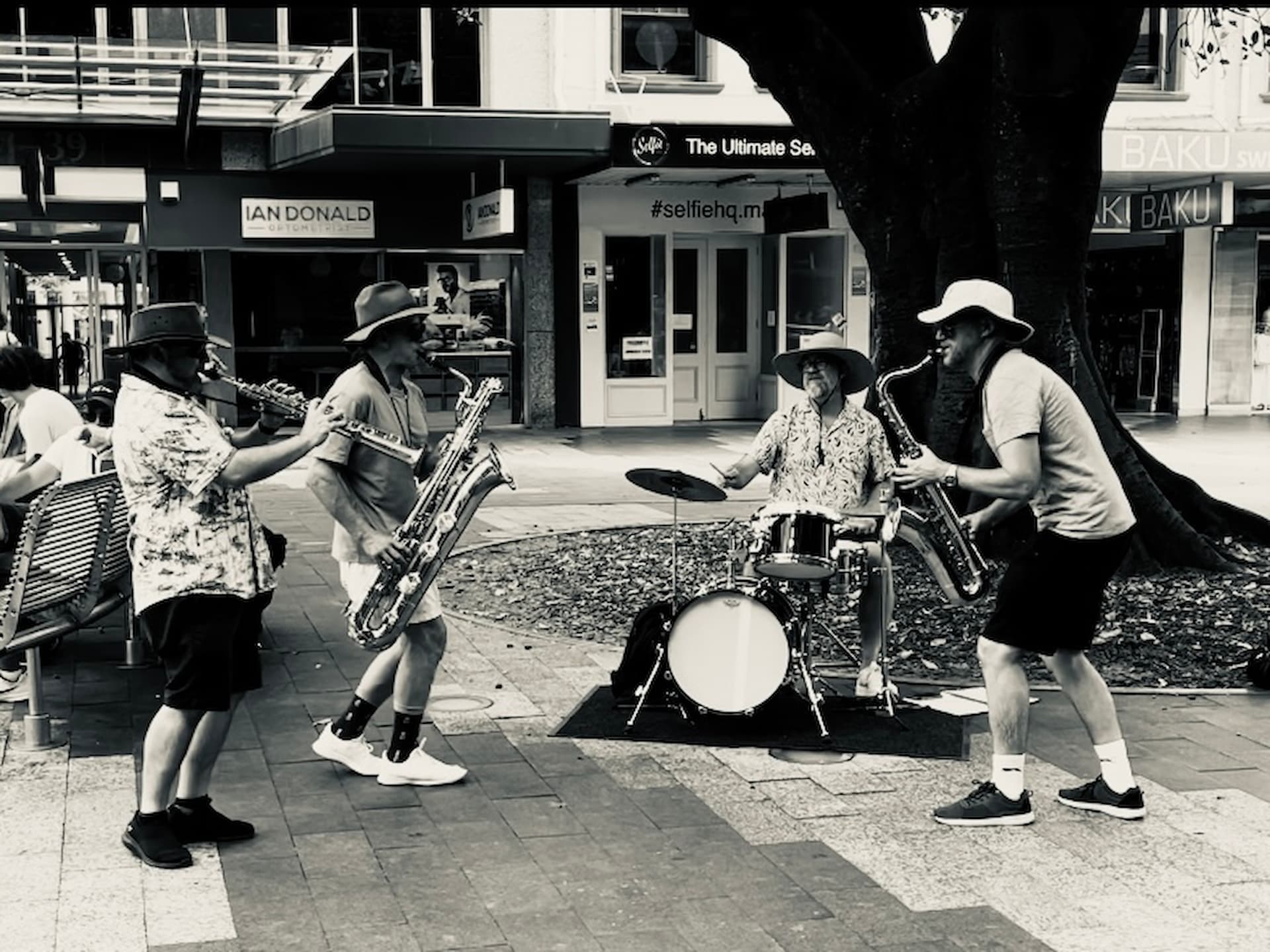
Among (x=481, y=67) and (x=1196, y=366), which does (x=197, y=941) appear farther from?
(x=1196, y=366)

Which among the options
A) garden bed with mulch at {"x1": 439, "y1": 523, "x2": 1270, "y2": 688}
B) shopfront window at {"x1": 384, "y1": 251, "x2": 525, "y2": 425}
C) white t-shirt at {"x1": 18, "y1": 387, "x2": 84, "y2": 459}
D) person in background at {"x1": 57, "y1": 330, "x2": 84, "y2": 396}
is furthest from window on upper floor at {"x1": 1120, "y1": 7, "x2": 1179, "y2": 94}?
white t-shirt at {"x1": 18, "y1": 387, "x2": 84, "y2": 459}

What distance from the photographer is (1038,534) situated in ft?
18.1

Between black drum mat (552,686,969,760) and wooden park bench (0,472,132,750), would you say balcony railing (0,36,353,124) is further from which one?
black drum mat (552,686,969,760)

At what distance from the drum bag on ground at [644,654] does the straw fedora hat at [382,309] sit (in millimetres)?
1830

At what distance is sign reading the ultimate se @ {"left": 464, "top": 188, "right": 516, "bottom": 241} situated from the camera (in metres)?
18.3

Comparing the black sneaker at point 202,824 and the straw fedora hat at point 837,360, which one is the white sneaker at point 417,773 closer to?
the black sneaker at point 202,824

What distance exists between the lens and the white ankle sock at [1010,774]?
539 centimetres

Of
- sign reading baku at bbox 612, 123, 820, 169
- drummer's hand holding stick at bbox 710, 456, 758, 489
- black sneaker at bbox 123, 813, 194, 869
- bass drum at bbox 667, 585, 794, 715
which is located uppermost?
sign reading baku at bbox 612, 123, 820, 169

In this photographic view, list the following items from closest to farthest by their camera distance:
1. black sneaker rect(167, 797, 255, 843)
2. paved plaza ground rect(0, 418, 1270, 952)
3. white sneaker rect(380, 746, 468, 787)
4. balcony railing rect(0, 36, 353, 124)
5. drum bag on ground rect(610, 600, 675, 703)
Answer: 1. paved plaza ground rect(0, 418, 1270, 952)
2. black sneaker rect(167, 797, 255, 843)
3. white sneaker rect(380, 746, 468, 787)
4. drum bag on ground rect(610, 600, 675, 703)
5. balcony railing rect(0, 36, 353, 124)

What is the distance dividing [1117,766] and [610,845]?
183 centimetres

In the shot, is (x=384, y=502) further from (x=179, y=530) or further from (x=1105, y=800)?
(x=1105, y=800)

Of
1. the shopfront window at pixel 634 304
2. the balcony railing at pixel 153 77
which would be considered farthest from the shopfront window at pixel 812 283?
the balcony railing at pixel 153 77

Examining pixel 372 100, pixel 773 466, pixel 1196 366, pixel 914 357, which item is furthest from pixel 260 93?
pixel 1196 366

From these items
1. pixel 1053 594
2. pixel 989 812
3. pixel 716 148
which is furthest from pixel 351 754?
pixel 716 148
